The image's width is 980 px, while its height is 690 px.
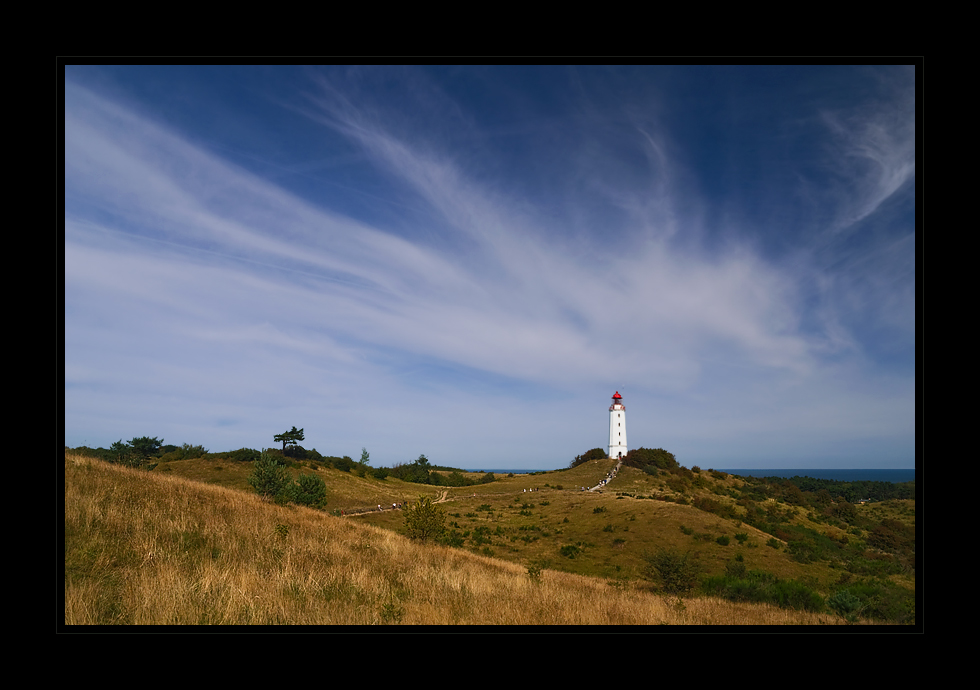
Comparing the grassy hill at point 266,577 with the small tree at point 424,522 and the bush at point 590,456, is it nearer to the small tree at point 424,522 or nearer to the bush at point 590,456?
the small tree at point 424,522

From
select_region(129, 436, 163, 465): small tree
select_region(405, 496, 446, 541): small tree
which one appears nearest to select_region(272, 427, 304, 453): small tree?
select_region(129, 436, 163, 465): small tree

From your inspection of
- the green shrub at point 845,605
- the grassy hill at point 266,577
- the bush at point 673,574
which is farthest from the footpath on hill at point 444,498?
the green shrub at point 845,605

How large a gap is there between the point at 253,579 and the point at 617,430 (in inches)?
2863

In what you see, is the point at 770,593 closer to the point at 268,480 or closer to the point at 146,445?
the point at 268,480

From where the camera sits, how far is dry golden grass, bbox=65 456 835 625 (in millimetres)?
4730

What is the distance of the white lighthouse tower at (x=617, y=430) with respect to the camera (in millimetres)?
72125

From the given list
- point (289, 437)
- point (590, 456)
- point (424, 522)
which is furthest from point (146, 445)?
point (590, 456)

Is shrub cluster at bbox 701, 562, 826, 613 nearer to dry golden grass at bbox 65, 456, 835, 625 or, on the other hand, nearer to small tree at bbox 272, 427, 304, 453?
dry golden grass at bbox 65, 456, 835, 625
